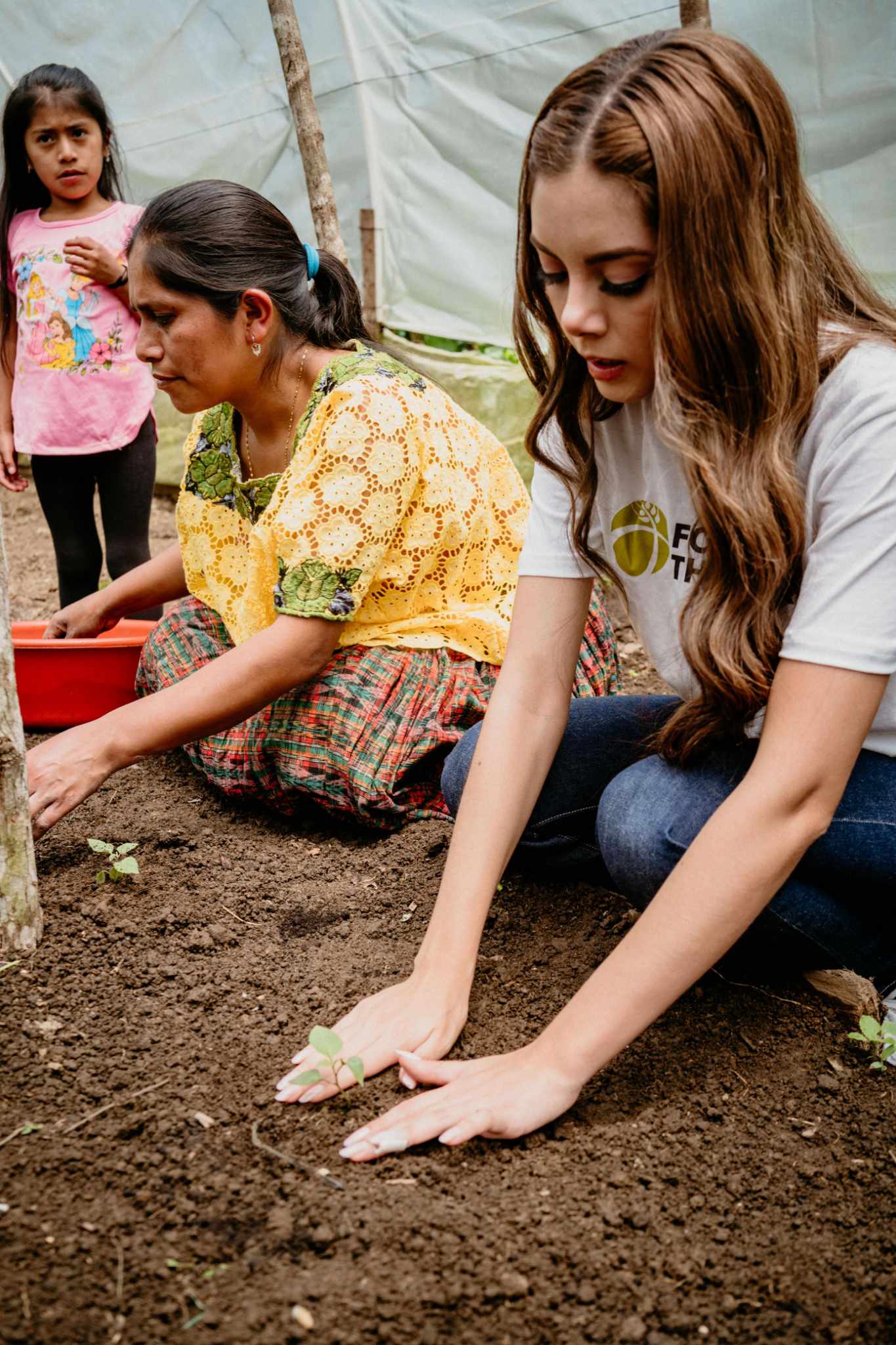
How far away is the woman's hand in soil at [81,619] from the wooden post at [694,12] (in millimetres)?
1817

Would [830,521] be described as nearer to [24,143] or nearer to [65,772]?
[65,772]

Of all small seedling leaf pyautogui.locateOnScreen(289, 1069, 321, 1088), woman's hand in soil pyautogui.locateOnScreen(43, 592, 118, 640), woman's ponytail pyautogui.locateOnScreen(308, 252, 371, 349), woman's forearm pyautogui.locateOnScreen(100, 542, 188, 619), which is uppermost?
woman's ponytail pyautogui.locateOnScreen(308, 252, 371, 349)

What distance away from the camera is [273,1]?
2885 mm

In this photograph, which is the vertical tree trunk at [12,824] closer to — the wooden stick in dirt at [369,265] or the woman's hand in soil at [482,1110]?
the woman's hand in soil at [482,1110]

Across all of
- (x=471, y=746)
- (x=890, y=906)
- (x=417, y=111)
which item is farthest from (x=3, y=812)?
(x=417, y=111)

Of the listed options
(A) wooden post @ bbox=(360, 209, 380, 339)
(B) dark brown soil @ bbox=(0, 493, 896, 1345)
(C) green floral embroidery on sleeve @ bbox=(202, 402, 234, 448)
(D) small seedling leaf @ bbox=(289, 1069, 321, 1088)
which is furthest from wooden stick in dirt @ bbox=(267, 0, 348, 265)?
(D) small seedling leaf @ bbox=(289, 1069, 321, 1088)

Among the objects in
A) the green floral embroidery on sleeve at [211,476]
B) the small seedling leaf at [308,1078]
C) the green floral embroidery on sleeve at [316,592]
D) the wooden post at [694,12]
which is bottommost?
the small seedling leaf at [308,1078]

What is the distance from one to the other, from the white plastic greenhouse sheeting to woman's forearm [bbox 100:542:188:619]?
165 cm

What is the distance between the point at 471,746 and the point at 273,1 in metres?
2.13

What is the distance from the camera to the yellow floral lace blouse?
1899mm

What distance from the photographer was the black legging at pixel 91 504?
9.82ft

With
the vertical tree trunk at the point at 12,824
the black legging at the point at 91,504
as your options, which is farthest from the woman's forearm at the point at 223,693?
the black legging at the point at 91,504

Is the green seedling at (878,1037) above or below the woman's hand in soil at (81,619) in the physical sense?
below

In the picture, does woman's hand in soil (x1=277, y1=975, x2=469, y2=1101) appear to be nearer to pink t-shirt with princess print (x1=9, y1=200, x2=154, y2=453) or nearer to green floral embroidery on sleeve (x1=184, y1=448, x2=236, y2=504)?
green floral embroidery on sleeve (x1=184, y1=448, x2=236, y2=504)
